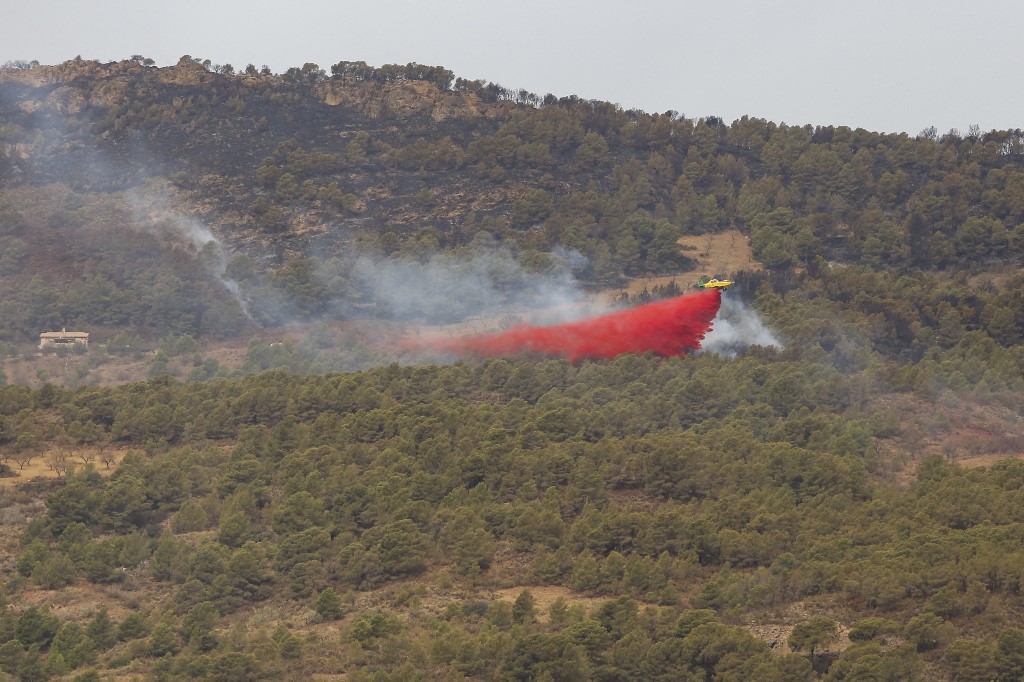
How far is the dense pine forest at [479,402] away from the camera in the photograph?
58156 mm

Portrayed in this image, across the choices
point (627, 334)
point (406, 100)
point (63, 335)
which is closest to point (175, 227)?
point (63, 335)

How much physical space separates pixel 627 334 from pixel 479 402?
16.3 meters

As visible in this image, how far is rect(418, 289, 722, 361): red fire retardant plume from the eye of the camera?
336ft

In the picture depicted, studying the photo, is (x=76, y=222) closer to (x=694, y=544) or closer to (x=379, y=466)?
(x=379, y=466)

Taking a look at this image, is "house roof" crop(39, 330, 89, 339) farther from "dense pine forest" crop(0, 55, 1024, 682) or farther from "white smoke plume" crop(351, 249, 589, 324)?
"white smoke plume" crop(351, 249, 589, 324)

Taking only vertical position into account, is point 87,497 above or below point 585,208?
below

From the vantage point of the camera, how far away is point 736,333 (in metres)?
107

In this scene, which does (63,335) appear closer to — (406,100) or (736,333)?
(736,333)

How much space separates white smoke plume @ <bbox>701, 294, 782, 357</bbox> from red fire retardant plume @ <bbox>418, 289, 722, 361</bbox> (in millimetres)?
1527

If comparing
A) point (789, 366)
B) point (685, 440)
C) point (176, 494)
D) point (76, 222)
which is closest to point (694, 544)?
point (685, 440)

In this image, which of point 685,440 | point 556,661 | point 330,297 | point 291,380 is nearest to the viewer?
point 556,661

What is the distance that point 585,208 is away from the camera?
14238cm

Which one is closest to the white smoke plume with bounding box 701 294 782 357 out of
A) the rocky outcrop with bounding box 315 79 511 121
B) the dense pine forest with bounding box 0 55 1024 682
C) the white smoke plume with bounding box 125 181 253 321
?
the dense pine forest with bounding box 0 55 1024 682

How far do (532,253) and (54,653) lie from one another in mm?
79199
